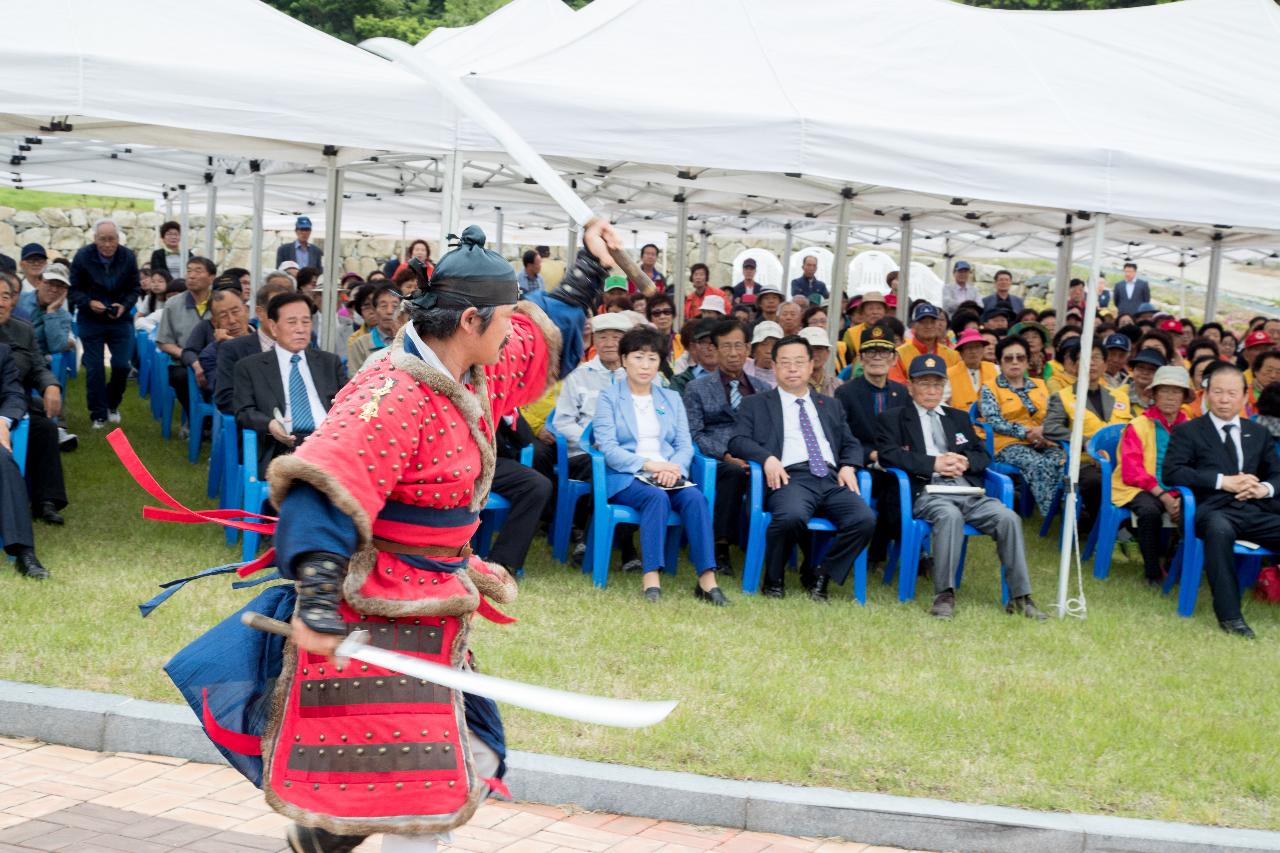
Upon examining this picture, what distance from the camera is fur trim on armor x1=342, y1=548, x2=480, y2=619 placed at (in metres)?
2.89

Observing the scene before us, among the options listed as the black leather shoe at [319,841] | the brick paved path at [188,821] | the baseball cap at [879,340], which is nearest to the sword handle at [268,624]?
the black leather shoe at [319,841]

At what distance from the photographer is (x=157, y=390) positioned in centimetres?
1158

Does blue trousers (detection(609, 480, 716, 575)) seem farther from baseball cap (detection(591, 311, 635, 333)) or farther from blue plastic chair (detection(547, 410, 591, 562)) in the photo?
baseball cap (detection(591, 311, 635, 333))

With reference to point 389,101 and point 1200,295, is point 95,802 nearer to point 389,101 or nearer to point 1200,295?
point 389,101

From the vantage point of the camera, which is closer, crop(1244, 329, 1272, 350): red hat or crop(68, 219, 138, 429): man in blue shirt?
crop(68, 219, 138, 429): man in blue shirt

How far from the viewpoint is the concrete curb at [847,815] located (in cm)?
445

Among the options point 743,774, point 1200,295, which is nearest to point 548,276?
point 1200,295

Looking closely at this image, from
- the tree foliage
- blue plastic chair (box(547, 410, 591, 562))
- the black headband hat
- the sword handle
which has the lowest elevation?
blue plastic chair (box(547, 410, 591, 562))

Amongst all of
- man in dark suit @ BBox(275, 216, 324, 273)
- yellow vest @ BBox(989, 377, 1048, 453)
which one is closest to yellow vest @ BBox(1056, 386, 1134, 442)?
yellow vest @ BBox(989, 377, 1048, 453)

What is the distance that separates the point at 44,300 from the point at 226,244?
62.0 ft

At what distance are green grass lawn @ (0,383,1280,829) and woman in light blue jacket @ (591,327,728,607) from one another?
228 millimetres

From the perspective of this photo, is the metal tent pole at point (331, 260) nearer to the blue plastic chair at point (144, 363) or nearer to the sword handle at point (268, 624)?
the blue plastic chair at point (144, 363)

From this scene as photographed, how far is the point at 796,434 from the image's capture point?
7.87 m

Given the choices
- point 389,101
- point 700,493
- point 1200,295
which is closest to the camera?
point 389,101
